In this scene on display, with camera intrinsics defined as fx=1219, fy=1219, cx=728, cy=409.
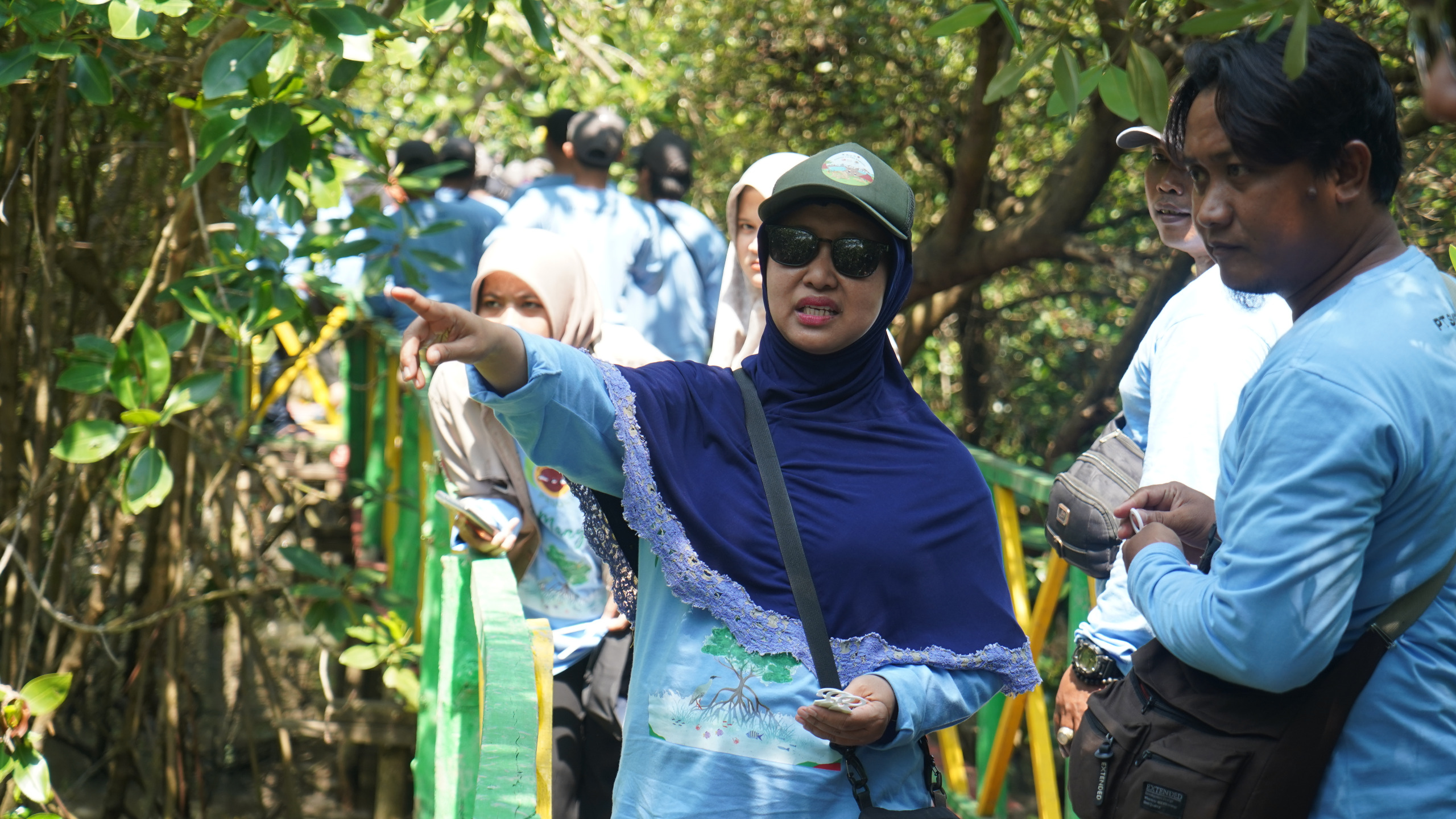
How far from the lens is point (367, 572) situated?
3926 millimetres

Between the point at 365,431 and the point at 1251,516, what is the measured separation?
4837mm

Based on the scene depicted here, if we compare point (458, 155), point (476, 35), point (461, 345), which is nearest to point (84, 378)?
point (476, 35)

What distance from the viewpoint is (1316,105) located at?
1.44m

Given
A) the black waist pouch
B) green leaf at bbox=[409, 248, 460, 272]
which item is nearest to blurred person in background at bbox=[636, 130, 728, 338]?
green leaf at bbox=[409, 248, 460, 272]

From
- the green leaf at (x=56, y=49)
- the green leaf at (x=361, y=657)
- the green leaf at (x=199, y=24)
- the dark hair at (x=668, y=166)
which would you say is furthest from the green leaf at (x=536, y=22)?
Result: the dark hair at (x=668, y=166)

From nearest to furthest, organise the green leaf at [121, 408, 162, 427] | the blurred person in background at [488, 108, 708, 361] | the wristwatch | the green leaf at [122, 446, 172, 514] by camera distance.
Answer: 1. the wristwatch
2. the green leaf at [121, 408, 162, 427]
3. the green leaf at [122, 446, 172, 514]
4. the blurred person in background at [488, 108, 708, 361]

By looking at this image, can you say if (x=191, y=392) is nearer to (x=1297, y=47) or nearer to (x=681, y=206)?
(x=681, y=206)

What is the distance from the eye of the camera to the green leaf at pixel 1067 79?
1.73 metres

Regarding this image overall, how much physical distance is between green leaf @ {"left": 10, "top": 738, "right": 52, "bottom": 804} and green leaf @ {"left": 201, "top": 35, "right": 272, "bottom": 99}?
159cm

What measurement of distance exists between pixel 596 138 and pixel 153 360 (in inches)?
87.7

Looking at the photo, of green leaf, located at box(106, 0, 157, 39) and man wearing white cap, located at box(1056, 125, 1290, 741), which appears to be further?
green leaf, located at box(106, 0, 157, 39)

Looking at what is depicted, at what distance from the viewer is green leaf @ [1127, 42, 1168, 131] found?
1788mm

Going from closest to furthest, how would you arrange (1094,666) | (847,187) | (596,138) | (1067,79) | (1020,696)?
1. (1067,79)
2. (847,187)
3. (1094,666)
4. (1020,696)
5. (596,138)

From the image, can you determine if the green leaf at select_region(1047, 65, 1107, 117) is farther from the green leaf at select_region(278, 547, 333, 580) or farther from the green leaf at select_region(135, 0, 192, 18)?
the green leaf at select_region(278, 547, 333, 580)
